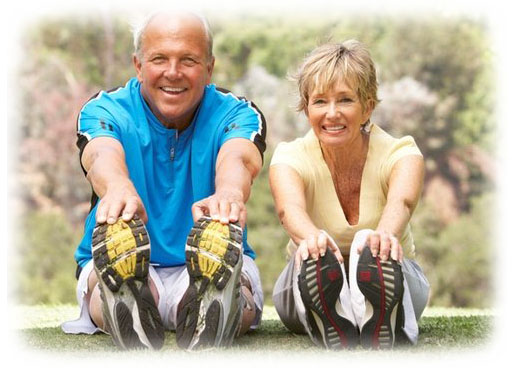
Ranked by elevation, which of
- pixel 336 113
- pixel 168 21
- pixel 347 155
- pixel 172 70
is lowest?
pixel 347 155

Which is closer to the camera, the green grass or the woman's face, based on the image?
the green grass

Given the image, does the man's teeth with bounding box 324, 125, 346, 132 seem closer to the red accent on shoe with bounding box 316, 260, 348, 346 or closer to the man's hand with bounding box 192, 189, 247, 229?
the man's hand with bounding box 192, 189, 247, 229

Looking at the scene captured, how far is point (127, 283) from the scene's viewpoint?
2992 millimetres

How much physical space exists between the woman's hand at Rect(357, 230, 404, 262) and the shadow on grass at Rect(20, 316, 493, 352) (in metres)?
0.36

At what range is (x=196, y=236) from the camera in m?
3.01

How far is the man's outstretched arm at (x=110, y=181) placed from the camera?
303cm

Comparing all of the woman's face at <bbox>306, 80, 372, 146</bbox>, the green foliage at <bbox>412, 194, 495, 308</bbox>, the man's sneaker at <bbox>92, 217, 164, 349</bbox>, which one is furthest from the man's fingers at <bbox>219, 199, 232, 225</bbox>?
the green foliage at <bbox>412, 194, 495, 308</bbox>

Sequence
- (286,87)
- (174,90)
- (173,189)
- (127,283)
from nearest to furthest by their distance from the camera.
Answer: (127,283), (174,90), (173,189), (286,87)

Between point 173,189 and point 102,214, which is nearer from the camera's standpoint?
point 102,214

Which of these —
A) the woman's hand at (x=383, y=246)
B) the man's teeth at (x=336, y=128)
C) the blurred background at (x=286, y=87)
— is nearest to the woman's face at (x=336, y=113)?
the man's teeth at (x=336, y=128)

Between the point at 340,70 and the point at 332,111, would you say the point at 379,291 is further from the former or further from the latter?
the point at 340,70

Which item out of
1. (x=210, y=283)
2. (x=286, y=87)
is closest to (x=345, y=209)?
(x=210, y=283)

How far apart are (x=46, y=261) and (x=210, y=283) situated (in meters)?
8.86

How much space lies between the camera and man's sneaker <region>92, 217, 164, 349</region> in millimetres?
2945
